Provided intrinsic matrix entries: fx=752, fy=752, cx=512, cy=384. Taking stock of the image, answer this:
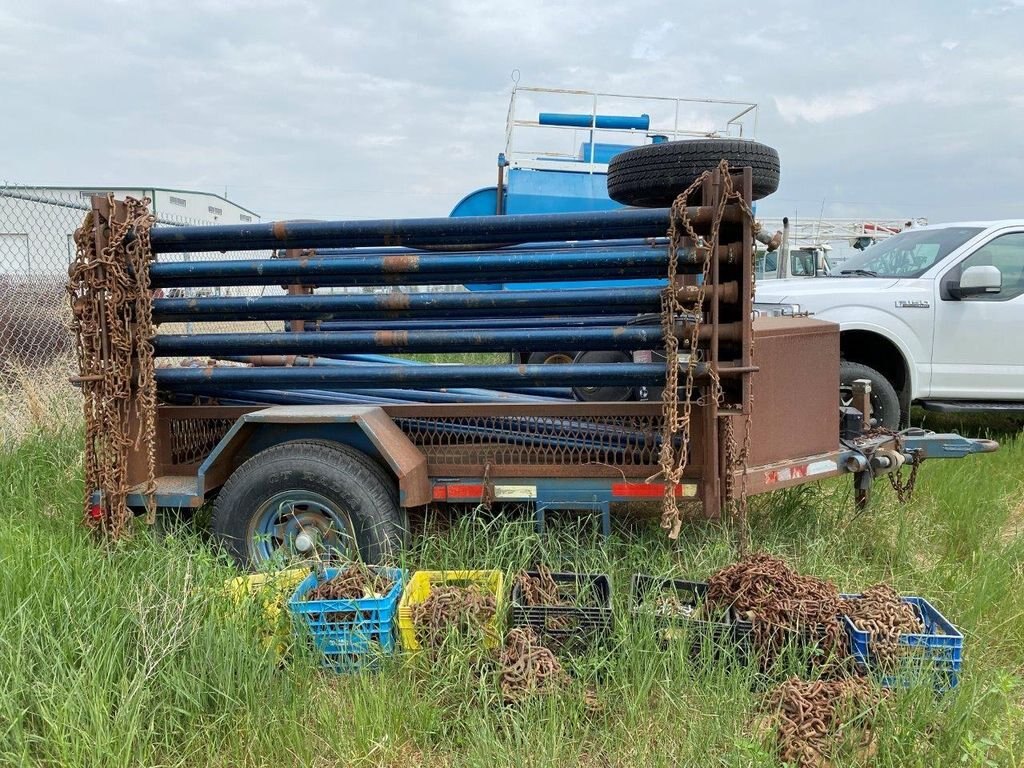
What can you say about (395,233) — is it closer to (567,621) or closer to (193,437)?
(193,437)

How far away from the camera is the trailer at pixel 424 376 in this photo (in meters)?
3.45

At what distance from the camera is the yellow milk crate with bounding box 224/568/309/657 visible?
2.96m

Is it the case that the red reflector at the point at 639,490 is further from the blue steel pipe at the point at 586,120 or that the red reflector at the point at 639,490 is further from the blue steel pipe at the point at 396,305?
the blue steel pipe at the point at 586,120

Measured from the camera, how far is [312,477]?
349 centimetres

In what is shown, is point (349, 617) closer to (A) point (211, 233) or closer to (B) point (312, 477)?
(B) point (312, 477)

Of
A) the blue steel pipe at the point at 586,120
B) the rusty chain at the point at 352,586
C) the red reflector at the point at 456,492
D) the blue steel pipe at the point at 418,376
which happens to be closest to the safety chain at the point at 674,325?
the blue steel pipe at the point at 418,376

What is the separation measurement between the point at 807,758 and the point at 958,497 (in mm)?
3386

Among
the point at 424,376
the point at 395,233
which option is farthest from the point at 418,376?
the point at 395,233

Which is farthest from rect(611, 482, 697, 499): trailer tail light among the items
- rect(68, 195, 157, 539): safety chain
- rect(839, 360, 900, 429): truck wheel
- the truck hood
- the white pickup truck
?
the truck hood

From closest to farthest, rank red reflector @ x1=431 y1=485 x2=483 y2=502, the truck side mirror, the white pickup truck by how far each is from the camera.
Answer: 1. red reflector @ x1=431 y1=485 x2=483 y2=502
2. the truck side mirror
3. the white pickup truck

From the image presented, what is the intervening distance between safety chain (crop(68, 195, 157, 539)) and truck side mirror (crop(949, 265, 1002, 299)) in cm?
653

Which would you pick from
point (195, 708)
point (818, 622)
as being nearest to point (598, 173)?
point (818, 622)

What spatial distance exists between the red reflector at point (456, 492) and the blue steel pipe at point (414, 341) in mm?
678

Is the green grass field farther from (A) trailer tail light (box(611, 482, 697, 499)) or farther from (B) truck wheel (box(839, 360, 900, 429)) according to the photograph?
(B) truck wheel (box(839, 360, 900, 429))
